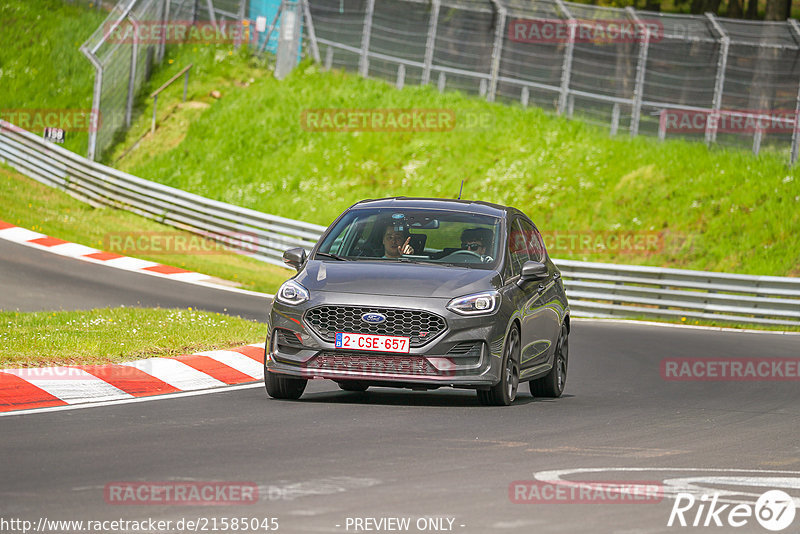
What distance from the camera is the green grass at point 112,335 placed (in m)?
12.1

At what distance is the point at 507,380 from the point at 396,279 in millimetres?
1273

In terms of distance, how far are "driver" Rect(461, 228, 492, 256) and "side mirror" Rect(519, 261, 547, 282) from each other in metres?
0.38

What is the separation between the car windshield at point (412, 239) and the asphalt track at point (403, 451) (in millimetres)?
1212

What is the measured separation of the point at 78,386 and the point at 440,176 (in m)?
23.4

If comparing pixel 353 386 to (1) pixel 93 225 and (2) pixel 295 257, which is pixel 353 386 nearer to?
(2) pixel 295 257

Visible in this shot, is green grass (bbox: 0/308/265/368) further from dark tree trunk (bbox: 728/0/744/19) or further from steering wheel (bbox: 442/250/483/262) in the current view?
dark tree trunk (bbox: 728/0/744/19)

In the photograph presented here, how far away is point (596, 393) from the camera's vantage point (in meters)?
13.1

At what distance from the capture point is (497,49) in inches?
1342

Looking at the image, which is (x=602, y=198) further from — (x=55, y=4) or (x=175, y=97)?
(x=55, y=4)

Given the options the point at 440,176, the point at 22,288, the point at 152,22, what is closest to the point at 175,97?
the point at 152,22

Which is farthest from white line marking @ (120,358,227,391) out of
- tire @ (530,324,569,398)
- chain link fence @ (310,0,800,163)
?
chain link fence @ (310,0,800,163)

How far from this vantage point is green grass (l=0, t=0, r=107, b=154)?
137 feet

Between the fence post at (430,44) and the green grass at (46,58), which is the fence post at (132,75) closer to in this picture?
the green grass at (46,58)

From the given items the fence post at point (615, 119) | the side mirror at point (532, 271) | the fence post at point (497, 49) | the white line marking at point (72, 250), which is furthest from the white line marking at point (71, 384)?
the fence post at point (497, 49)
